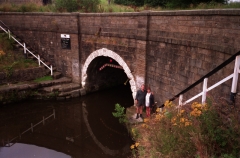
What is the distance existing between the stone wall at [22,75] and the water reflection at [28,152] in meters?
4.36

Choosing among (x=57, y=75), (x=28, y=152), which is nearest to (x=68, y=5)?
(x=57, y=75)

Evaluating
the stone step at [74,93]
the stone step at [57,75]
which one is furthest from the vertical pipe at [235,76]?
the stone step at [57,75]

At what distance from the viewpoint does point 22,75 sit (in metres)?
11.4

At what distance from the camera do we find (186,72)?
21.3 ft

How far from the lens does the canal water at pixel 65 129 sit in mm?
7352

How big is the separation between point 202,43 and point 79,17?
661 centimetres

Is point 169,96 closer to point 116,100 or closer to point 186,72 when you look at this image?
point 186,72

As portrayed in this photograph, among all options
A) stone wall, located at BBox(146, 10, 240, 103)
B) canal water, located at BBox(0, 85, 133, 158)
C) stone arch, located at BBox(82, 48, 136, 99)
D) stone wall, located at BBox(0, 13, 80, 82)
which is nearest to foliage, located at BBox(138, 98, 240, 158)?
stone wall, located at BBox(146, 10, 240, 103)

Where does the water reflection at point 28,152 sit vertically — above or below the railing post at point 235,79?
below

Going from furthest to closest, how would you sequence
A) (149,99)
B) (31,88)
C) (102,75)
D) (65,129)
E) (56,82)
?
1. (102,75)
2. (56,82)
3. (31,88)
4. (65,129)
5. (149,99)

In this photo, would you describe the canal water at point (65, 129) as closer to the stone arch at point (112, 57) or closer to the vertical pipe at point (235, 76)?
the stone arch at point (112, 57)

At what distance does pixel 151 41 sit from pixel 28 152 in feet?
17.0

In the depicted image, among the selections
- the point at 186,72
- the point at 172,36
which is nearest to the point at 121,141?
the point at 186,72

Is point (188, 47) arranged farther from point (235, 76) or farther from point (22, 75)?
point (22, 75)
